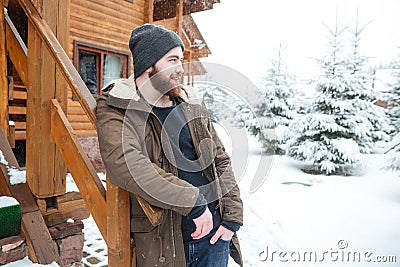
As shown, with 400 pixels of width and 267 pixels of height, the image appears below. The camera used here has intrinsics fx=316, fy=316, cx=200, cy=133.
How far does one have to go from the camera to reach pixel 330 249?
395 centimetres

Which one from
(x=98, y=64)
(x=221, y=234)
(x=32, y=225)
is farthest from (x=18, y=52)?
(x=98, y=64)

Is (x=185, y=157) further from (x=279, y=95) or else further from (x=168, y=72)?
(x=279, y=95)

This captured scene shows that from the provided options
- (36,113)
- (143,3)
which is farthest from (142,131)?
(143,3)

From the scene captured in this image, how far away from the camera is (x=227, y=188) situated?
1.60 metres

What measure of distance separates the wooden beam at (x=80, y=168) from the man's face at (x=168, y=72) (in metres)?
0.59

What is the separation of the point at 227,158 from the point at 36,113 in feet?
3.88

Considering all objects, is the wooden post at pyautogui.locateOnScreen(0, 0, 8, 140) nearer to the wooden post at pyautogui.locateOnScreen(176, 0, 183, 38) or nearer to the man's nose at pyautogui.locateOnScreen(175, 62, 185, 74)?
the man's nose at pyautogui.locateOnScreen(175, 62, 185, 74)

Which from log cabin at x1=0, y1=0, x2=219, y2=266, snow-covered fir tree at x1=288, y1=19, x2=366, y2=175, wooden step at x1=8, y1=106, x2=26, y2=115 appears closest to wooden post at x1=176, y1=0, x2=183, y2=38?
snow-covered fir tree at x1=288, y1=19, x2=366, y2=175

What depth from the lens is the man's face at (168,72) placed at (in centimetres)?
144

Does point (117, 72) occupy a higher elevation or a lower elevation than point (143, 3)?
lower

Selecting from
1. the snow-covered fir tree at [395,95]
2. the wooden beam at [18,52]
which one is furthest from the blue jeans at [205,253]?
the snow-covered fir tree at [395,95]

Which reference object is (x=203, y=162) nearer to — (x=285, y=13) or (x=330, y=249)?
(x=330, y=249)

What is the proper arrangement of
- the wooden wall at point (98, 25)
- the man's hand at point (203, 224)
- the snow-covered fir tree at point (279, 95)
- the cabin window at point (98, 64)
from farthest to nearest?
the snow-covered fir tree at point (279, 95), the cabin window at point (98, 64), the wooden wall at point (98, 25), the man's hand at point (203, 224)

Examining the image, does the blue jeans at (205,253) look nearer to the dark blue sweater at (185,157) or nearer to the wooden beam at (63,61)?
the dark blue sweater at (185,157)
